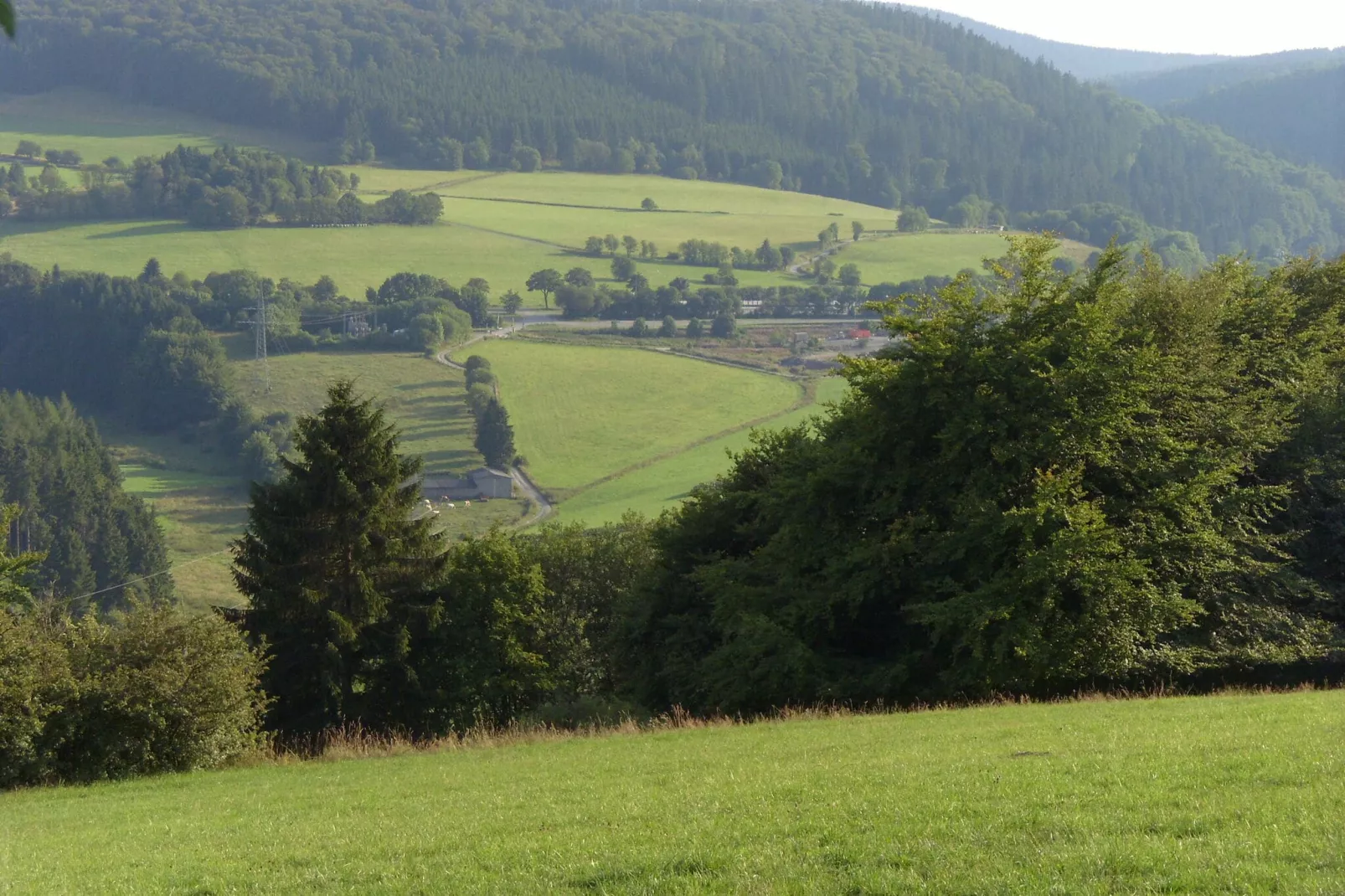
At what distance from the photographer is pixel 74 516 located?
310 ft

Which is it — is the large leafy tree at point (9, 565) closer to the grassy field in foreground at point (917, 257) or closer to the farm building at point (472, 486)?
the farm building at point (472, 486)

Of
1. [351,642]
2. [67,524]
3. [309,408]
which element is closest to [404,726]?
[351,642]

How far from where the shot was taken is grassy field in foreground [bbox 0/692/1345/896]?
Result: 9031mm

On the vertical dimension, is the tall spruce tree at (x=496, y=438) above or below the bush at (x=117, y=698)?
below

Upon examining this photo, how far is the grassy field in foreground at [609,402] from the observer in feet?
357

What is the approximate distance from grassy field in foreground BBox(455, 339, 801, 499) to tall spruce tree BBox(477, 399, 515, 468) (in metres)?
1.86

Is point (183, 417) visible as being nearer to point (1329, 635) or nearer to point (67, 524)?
point (67, 524)

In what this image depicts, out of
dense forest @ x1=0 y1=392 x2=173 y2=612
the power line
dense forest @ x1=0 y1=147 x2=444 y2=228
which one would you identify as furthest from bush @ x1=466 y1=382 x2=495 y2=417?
dense forest @ x1=0 y1=147 x2=444 y2=228

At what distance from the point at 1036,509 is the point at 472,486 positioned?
82.5 meters

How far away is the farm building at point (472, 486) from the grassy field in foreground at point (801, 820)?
82657 millimetres

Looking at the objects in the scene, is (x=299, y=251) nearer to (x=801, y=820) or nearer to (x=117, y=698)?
(x=117, y=698)

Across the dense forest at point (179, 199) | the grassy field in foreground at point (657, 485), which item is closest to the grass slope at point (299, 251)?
the dense forest at point (179, 199)

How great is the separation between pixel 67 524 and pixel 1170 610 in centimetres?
8875

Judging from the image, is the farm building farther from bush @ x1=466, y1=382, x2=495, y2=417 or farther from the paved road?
bush @ x1=466, y1=382, x2=495, y2=417
